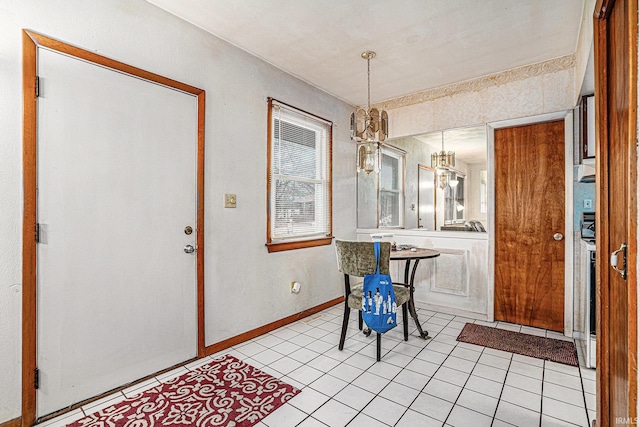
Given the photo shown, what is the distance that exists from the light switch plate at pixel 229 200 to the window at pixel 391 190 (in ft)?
8.25

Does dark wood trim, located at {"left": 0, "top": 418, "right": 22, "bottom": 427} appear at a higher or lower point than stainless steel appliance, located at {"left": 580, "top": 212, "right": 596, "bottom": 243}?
lower

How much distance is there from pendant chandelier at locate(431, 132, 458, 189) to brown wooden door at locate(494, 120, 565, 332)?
1.20 m

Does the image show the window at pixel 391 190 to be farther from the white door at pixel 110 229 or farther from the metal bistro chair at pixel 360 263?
the white door at pixel 110 229

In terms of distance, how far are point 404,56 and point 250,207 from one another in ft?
6.67

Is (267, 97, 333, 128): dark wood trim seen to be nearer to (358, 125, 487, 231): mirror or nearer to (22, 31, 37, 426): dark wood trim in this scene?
(358, 125, 487, 231): mirror

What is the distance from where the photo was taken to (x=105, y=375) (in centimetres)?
208

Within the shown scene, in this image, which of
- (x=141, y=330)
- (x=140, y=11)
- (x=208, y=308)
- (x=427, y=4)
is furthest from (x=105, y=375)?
(x=427, y=4)

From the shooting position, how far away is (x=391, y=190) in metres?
4.98

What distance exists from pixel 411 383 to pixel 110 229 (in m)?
2.24

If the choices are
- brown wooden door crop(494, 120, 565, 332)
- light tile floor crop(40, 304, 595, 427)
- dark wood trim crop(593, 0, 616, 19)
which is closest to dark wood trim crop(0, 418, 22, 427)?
light tile floor crop(40, 304, 595, 427)

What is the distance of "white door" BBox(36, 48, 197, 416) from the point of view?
1883 mm

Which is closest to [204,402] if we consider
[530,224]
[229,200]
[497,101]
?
[229,200]

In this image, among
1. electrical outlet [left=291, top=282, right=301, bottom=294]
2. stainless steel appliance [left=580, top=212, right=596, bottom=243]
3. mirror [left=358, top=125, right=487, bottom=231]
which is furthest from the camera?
mirror [left=358, top=125, right=487, bottom=231]

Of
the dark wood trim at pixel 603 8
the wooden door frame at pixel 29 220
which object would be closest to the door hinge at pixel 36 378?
the wooden door frame at pixel 29 220
